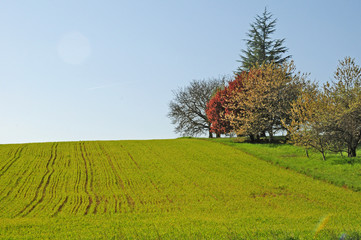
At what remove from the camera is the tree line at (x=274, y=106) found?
3378 centimetres

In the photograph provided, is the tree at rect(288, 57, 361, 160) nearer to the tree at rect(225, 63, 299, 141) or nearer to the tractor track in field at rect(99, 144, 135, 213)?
the tree at rect(225, 63, 299, 141)

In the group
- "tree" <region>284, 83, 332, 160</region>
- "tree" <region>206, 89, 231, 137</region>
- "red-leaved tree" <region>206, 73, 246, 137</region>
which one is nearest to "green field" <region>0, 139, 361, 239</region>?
"tree" <region>284, 83, 332, 160</region>

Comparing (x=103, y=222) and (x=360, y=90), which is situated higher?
(x=360, y=90)

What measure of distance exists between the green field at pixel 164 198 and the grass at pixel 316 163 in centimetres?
105

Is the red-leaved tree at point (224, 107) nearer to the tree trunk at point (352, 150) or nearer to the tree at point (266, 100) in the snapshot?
the tree at point (266, 100)

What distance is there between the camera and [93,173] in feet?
99.8

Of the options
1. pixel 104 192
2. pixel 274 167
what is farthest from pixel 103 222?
pixel 274 167

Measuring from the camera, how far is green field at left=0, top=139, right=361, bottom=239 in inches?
574

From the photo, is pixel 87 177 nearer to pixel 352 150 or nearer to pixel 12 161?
pixel 12 161

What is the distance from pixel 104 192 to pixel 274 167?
16.2 m

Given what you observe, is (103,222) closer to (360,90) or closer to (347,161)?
(347,161)

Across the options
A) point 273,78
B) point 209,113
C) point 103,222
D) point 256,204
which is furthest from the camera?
point 209,113

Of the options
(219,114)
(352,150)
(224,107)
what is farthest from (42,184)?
(219,114)

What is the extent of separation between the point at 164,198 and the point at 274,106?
28229mm
